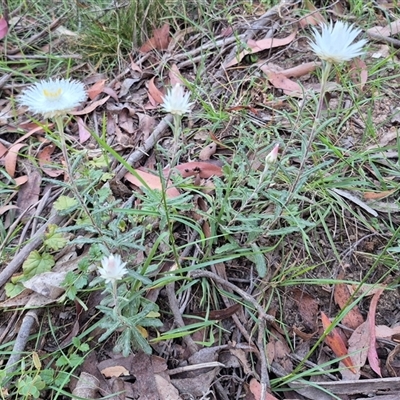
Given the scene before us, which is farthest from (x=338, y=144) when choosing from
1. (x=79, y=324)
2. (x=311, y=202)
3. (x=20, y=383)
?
(x=20, y=383)

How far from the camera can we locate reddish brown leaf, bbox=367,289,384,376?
163 cm

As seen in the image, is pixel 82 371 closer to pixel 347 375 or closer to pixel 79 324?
pixel 79 324

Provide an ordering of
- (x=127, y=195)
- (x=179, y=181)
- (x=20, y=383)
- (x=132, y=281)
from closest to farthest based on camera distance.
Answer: (x=20, y=383), (x=132, y=281), (x=179, y=181), (x=127, y=195)

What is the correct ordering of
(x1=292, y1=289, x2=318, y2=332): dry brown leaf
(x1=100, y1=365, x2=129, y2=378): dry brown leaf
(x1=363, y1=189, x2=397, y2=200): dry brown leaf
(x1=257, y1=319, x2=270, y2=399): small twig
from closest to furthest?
(x1=257, y1=319, x2=270, y2=399): small twig → (x1=100, y1=365, x2=129, y2=378): dry brown leaf → (x1=292, y1=289, x2=318, y2=332): dry brown leaf → (x1=363, y1=189, x2=397, y2=200): dry brown leaf

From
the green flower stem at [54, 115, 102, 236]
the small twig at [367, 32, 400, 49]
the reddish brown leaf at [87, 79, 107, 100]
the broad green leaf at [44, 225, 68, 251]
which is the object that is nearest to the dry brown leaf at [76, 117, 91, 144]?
the reddish brown leaf at [87, 79, 107, 100]

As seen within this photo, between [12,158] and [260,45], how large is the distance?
1.49 m

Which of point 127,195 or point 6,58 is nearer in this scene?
point 127,195

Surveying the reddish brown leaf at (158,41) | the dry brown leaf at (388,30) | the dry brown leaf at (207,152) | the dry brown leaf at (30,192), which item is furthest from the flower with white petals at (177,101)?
the dry brown leaf at (388,30)

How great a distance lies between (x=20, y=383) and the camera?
1.52 metres

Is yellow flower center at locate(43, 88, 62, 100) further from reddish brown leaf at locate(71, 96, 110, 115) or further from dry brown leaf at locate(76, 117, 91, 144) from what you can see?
reddish brown leaf at locate(71, 96, 110, 115)

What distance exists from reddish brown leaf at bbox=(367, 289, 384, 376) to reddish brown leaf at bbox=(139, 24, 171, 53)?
1853mm

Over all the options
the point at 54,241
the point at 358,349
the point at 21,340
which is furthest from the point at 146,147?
the point at 358,349

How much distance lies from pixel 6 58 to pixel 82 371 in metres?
1.97

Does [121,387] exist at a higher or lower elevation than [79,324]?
lower
